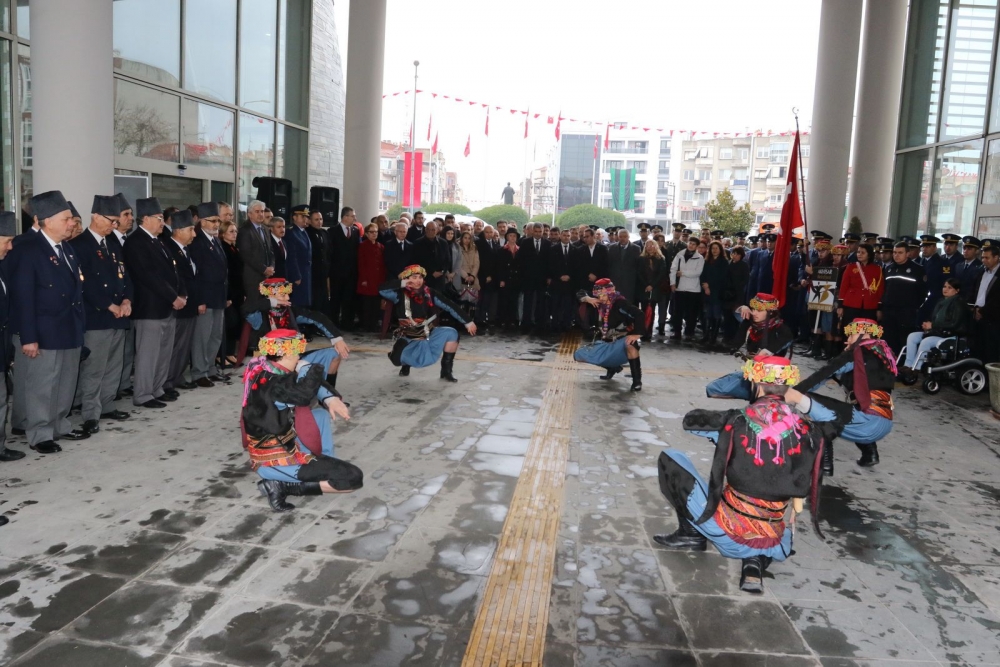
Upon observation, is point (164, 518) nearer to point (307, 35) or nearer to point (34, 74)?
point (34, 74)

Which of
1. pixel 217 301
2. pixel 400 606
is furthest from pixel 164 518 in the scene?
pixel 217 301

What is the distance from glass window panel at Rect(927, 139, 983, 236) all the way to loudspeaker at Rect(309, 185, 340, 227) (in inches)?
455

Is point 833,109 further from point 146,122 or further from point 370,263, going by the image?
point 146,122

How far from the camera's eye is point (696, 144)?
67.6 m

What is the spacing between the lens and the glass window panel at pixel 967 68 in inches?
568

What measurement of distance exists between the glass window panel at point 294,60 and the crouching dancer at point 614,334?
10.0m

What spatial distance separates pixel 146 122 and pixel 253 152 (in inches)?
135

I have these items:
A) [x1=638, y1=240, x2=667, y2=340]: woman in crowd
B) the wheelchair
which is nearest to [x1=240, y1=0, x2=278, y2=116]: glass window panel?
[x1=638, y1=240, x2=667, y2=340]: woman in crowd

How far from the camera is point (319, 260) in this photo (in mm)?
12195

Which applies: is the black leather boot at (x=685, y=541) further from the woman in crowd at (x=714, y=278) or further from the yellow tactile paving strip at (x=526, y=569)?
the woman in crowd at (x=714, y=278)

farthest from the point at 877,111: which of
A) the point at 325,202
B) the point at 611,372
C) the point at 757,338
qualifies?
the point at 325,202

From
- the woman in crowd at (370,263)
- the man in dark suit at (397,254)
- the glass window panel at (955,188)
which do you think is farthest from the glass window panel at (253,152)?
the glass window panel at (955,188)

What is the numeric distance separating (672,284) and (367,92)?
7.74 metres

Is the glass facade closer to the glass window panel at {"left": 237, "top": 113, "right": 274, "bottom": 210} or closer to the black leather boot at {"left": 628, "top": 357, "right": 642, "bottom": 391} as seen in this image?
the black leather boot at {"left": 628, "top": 357, "right": 642, "bottom": 391}
